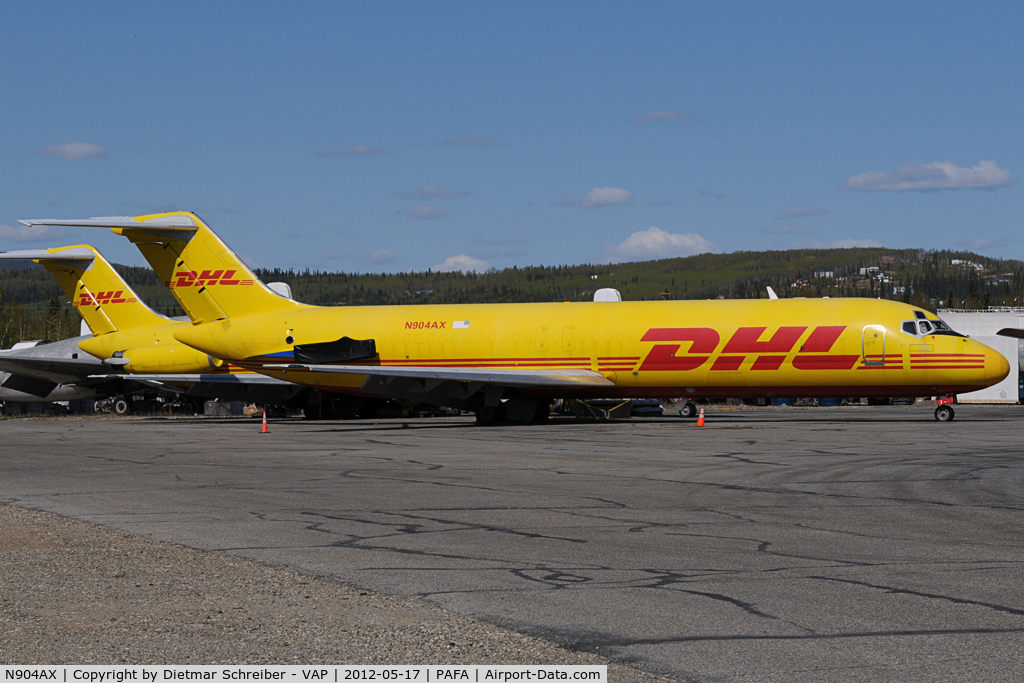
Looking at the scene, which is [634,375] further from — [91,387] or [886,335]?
[91,387]

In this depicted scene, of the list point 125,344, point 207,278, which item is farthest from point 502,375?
point 125,344

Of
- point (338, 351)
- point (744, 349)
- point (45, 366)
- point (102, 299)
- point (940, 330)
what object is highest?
point (102, 299)

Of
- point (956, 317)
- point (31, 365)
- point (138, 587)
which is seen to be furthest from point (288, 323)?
point (956, 317)

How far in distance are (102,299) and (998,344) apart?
5242 cm

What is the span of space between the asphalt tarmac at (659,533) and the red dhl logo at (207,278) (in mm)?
16623

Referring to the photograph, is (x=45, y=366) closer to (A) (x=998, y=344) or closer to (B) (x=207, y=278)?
(B) (x=207, y=278)

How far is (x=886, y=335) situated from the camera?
110ft

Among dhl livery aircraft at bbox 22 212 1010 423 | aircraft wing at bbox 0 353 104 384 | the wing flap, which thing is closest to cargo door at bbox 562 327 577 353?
dhl livery aircraft at bbox 22 212 1010 423

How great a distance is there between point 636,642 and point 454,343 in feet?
102

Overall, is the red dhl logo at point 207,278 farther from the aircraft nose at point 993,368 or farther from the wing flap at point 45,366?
the aircraft nose at point 993,368

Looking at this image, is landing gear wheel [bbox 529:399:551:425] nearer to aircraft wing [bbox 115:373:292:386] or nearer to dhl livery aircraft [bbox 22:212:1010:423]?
dhl livery aircraft [bbox 22:212:1010:423]

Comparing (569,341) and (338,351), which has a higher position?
(569,341)

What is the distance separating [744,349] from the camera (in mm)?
34406
